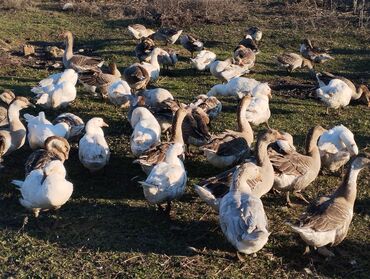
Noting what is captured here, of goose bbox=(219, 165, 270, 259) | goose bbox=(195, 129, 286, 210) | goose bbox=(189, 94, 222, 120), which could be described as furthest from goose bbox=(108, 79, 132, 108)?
goose bbox=(219, 165, 270, 259)

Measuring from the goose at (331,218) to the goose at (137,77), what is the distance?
6.78 metres

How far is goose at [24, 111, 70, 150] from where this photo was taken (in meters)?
9.99

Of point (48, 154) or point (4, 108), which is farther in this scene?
point (4, 108)

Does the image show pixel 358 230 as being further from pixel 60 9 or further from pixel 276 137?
pixel 60 9

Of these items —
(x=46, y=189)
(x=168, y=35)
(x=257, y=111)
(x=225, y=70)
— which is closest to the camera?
(x=46, y=189)

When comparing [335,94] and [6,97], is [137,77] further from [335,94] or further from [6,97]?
[335,94]

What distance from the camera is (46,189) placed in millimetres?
7781

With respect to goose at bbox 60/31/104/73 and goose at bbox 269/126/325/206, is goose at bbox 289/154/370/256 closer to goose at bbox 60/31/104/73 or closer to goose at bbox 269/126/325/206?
goose at bbox 269/126/325/206

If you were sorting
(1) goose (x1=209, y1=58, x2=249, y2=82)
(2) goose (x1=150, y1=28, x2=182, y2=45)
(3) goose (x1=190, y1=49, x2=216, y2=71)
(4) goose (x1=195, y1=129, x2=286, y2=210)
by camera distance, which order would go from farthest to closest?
(2) goose (x1=150, y1=28, x2=182, y2=45), (3) goose (x1=190, y1=49, x2=216, y2=71), (1) goose (x1=209, y1=58, x2=249, y2=82), (4) goose (x1=195, y1=129, x2=286, y2=210)

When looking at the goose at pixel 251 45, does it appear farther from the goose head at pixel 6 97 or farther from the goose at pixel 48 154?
the goose at pixel 48 154

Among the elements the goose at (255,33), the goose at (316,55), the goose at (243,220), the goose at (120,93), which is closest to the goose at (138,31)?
the goose at (255,33)

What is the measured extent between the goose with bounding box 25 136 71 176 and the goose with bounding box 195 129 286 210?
255 centimetres

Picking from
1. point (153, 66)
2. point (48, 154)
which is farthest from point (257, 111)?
point (48, 154)

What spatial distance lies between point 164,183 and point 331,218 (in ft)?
7.84
